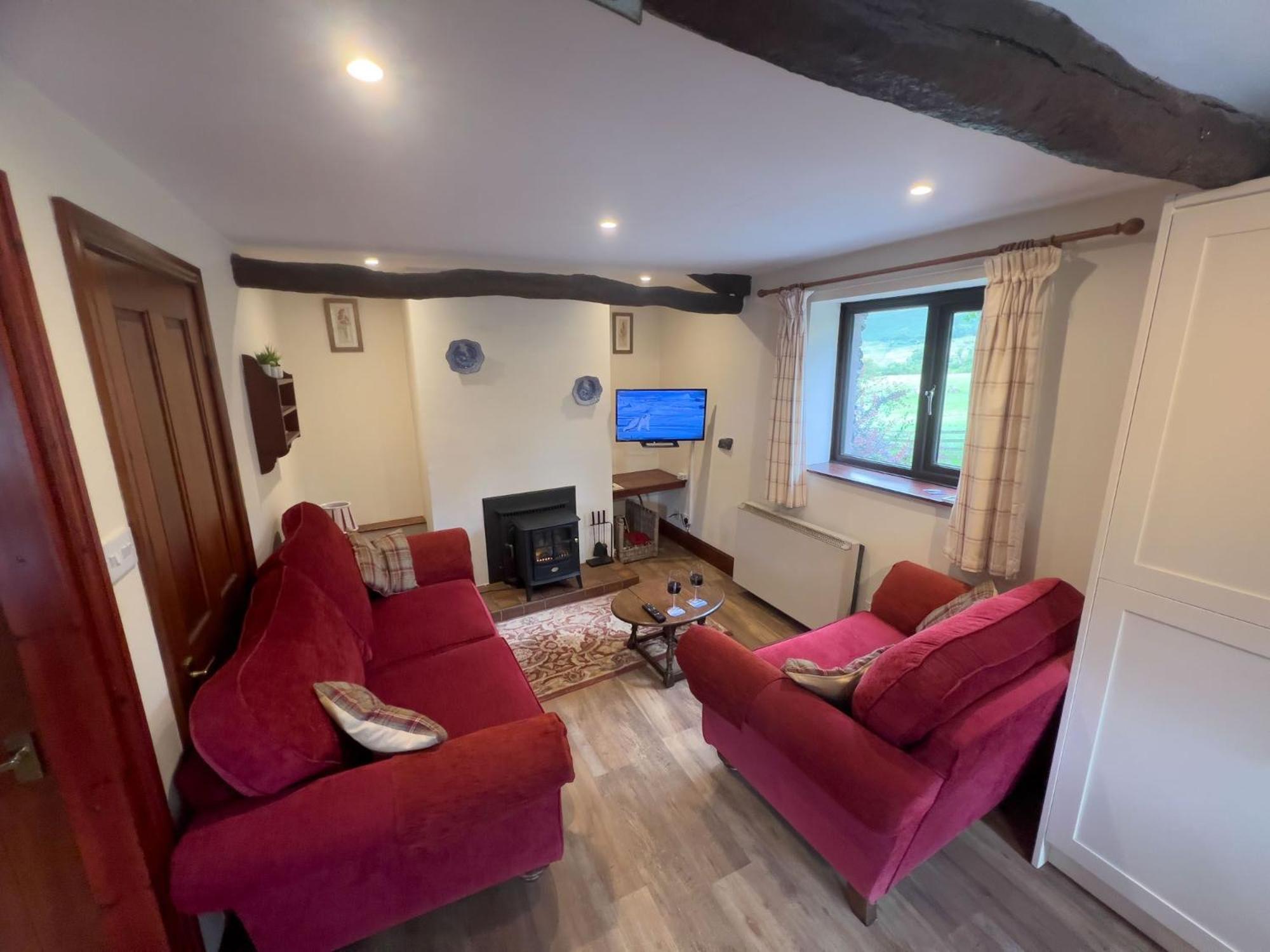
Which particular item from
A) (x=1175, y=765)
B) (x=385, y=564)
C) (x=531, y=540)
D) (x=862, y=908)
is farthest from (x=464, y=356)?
(x=1175, y=765)

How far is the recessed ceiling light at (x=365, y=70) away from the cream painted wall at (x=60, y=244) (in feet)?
2.11

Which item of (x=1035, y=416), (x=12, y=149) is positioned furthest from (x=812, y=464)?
(x=12, y=149)

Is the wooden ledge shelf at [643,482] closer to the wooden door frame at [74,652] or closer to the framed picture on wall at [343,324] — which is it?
the framed picture on wall at [343,324]

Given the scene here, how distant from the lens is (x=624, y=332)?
4.56 metres

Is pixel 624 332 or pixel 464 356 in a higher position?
pixel 624 332

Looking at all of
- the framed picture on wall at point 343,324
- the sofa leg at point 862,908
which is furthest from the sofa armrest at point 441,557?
the sofa leg at point 862,908

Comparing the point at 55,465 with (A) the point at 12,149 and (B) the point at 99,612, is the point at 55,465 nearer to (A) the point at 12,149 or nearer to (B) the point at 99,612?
(B) the point at 99,612

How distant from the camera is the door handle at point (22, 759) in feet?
3.37

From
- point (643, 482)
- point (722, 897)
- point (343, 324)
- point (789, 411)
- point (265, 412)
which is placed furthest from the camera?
point (643, 482)

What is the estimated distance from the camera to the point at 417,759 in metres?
1.34

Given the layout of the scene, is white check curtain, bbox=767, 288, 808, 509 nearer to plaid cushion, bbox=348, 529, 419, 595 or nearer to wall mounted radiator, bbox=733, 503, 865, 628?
wall mounted radiator, bbox=733, 503, 865, 628

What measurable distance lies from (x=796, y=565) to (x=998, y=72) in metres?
2.74

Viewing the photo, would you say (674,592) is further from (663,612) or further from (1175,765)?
(1175,765)

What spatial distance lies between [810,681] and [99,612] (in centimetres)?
180
